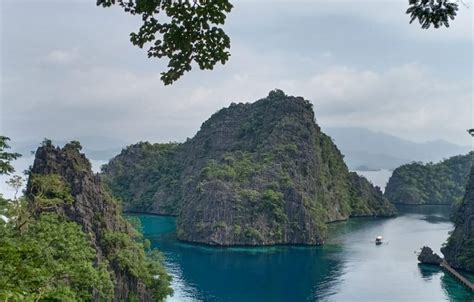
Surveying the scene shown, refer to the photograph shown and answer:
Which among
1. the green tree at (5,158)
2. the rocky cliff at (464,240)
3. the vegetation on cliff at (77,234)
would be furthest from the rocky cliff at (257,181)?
the green tree at (5,158)

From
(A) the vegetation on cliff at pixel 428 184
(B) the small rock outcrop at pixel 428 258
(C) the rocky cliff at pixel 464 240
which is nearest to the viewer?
(C) the rocky cliff at pixel 464 240

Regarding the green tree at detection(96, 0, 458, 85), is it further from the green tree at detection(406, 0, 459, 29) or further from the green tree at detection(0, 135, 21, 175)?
the green tree at detection(0, 135, 21, 175)

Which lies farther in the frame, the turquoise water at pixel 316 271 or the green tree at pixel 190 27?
the turquoise water at pixel 316 271

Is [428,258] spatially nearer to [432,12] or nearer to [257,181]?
[257,181]

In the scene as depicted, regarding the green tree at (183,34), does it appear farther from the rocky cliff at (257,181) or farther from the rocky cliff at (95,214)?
the rocky cliff at (257,181)

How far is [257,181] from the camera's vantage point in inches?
3644

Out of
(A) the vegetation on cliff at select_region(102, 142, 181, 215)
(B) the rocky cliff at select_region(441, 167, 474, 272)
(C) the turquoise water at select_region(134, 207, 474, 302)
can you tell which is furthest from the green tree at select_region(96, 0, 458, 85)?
(A) the vegetation on cliff at select_region(102, 142, 181, 215)

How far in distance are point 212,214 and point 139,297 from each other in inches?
1788

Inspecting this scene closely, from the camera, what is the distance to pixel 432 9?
8297 mm

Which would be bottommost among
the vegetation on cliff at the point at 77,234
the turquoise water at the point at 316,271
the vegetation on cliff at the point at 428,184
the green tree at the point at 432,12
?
the turquoise water at the point at 316,271

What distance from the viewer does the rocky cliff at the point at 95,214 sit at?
122 feet

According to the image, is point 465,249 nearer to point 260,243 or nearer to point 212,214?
point 260,243

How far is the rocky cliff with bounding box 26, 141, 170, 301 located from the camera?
37.2 m

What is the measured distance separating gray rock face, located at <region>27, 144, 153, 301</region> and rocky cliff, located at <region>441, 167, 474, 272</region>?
44.0 metres
